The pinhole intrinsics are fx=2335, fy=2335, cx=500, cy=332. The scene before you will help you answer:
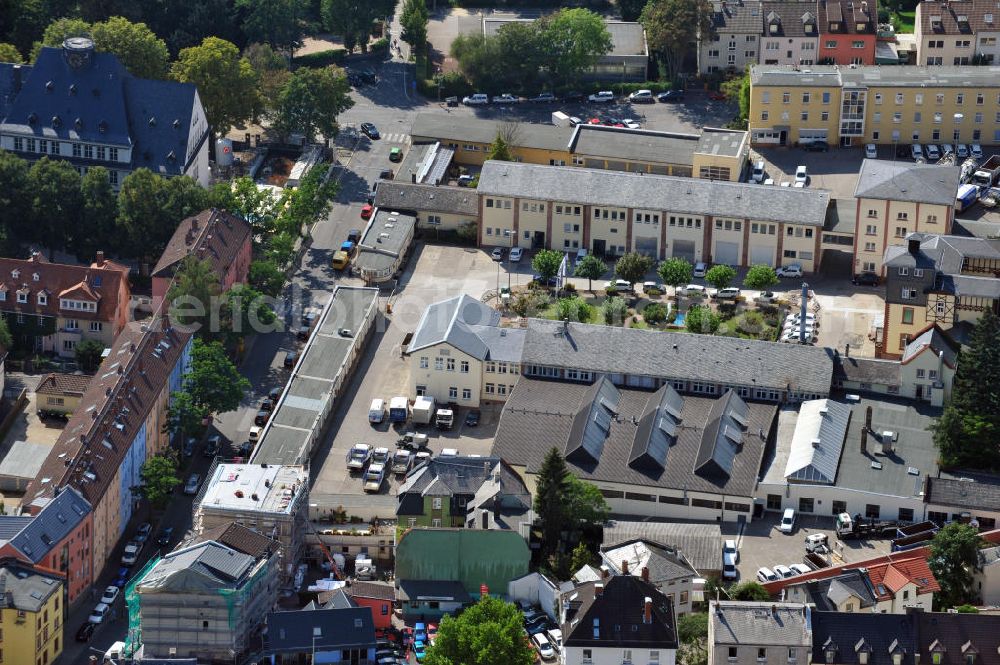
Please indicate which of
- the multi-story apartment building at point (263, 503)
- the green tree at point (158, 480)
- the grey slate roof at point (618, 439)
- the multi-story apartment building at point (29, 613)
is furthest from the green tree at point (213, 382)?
the multi-story apartment building at point (29, 613)

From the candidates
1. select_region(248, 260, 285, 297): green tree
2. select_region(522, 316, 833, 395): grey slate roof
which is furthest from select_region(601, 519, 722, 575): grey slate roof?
select_region(248, 260, 285, 297): green tree

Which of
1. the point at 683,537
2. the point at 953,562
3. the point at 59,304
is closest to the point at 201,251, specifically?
the point at 59,304

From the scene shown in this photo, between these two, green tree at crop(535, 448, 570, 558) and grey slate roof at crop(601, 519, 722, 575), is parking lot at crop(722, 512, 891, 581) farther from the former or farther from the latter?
green tree at crop(535, 448, 570, 558)

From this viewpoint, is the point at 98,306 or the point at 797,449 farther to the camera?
the point at 98,306

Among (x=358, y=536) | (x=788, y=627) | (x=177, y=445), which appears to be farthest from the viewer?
(x=177, y=445)

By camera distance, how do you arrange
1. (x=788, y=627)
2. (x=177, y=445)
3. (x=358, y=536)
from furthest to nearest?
(x=177, y=445) < (x=358, y=536) < (x=788, y=627)

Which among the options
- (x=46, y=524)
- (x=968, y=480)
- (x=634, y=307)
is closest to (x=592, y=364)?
(x=634, y=307)

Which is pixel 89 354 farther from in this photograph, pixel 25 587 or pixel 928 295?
pixel 928 295

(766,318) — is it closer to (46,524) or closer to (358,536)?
(358,536)
